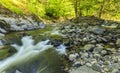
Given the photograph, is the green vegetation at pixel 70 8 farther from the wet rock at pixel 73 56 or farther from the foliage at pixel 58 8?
the wet rock at pixel 73 56

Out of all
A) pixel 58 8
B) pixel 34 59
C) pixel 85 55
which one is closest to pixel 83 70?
pixel 85 55

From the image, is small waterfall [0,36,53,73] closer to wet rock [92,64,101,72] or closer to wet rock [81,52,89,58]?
wet rock [81,52,89,58]

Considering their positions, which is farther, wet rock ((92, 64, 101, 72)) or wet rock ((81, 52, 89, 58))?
wet rock ((81, 52, 89, 58))

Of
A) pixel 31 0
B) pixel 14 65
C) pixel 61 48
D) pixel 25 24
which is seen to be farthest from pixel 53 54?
pixel 31 0

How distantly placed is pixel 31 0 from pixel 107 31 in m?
15.2

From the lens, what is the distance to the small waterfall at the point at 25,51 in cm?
1110

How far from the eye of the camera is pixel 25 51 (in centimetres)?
1307

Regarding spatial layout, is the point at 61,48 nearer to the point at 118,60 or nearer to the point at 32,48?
the point at 32,48

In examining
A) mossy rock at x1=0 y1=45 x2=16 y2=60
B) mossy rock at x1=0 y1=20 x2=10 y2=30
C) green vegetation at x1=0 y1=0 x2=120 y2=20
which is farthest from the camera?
green vegetation at x1=0 y1=0 x2=120 y2=20

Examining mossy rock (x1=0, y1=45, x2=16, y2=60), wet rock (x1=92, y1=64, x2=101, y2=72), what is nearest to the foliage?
mossy rock (x1=0, y1=45, x2=16, y2=60)

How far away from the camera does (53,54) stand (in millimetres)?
12273

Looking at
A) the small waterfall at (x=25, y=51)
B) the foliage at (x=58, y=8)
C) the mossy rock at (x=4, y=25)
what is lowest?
the foliage at (x=58, y=8)

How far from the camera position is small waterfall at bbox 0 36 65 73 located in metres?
11.1

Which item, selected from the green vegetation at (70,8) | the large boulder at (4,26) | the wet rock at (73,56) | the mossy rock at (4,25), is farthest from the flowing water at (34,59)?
the green vegetation at (70,8)
